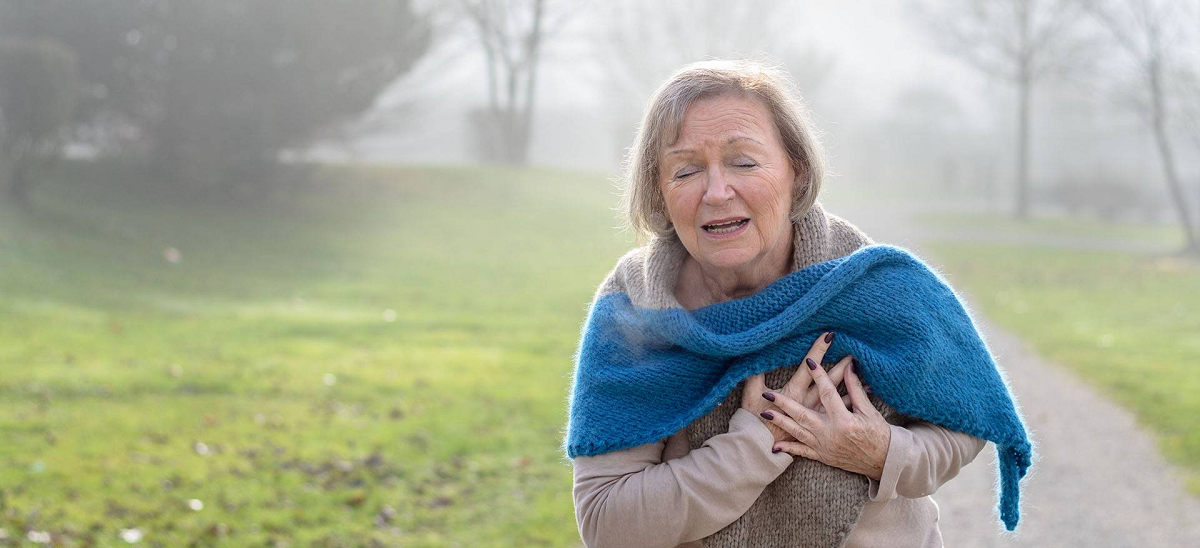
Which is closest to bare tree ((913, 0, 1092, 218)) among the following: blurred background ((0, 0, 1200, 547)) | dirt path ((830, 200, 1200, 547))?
blurred background ((0, 0, 1200, 547))

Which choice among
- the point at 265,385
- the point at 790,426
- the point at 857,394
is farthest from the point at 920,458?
the point at 265,385

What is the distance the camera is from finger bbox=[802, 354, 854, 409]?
2.03m

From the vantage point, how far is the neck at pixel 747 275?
2211 millimetres

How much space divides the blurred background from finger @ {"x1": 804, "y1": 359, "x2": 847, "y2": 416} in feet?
1.58

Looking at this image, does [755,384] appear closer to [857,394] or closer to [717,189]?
[857,394]

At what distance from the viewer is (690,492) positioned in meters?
1.93

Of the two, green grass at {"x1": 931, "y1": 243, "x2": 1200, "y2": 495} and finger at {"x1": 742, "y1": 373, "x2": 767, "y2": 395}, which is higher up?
finger at {"x1": 742, "y1": 373, "x2": 767, "y2": 395}

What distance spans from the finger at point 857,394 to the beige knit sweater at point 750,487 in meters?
0.05

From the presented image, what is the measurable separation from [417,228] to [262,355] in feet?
38.8

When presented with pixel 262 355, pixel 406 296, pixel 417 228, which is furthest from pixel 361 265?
pixel 262 355

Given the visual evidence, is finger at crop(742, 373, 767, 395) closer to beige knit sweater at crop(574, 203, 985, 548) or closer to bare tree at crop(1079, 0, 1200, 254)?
beige knit sweater at crop(574, 203, 985, 548)

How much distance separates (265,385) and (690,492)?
6.19m

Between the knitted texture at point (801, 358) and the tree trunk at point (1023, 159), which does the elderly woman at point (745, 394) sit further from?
the tree trunk at point (1023, 159)

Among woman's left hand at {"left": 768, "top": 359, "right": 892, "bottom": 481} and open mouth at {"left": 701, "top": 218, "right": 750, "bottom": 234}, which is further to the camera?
open mouth at {"left": 701, "top": 218, "right": 750, "bottom": 234}
